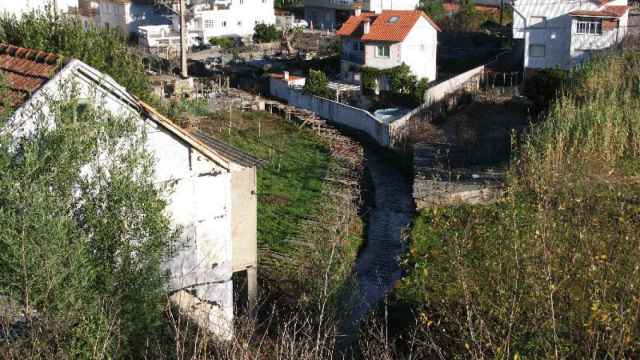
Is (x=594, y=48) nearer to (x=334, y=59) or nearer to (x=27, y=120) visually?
(x=334, y=59)

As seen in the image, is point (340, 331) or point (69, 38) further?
point (69, 38)

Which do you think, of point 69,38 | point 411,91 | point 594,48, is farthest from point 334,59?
point 69,38

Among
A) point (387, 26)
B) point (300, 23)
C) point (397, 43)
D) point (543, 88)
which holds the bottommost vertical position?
point (543, 88)

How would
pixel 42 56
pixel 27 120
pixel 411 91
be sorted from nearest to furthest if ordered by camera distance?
pixel 27 120 < pixel 42 56 < pixel 411 91

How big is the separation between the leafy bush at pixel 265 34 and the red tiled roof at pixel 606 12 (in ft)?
72.9

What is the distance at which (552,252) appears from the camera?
11.9 meters

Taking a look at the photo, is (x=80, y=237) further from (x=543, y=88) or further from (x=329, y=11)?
(x=329, y=11)

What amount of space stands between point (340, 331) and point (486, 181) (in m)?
8.30

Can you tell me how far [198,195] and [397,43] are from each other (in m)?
25.1

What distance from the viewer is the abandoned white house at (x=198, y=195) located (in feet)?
37.8

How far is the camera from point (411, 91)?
33.8m

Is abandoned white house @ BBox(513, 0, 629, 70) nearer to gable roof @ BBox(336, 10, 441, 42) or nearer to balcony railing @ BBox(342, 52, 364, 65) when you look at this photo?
gable roof @ BBox(336, 10, 441, 42)

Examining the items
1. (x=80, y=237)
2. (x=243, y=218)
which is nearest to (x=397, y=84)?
(x=243, y=218)

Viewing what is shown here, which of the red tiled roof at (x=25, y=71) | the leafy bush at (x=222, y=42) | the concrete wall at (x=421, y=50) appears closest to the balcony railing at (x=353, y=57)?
the concrete wall at (x=421, y=50)
